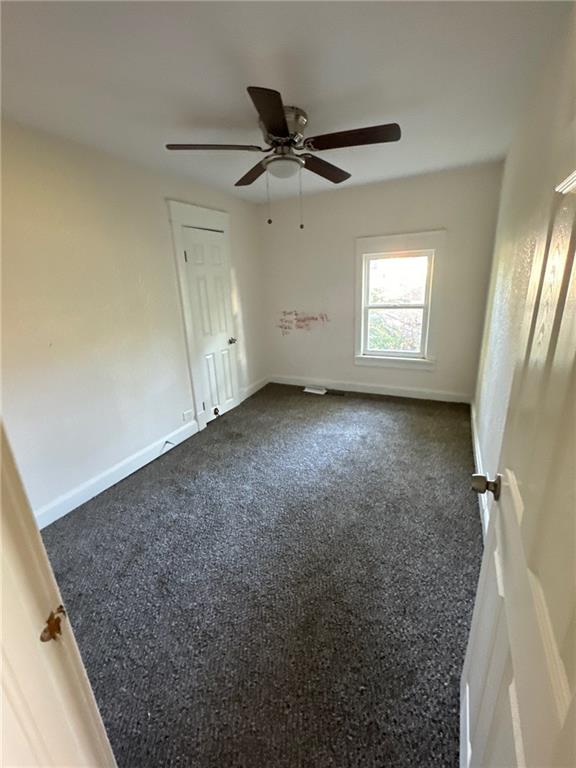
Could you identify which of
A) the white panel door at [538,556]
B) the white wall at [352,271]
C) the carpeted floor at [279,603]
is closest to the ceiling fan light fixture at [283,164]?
the white panel door at [538,556]

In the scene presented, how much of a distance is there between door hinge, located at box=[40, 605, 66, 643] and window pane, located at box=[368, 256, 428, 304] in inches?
151

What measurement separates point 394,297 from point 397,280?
19 centimetres

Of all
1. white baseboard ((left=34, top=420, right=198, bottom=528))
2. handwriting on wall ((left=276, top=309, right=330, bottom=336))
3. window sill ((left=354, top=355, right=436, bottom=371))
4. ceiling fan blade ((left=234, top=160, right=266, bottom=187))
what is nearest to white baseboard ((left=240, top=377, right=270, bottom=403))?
handwriting on wall ((left=276, top=309, right=330, bottom=336))

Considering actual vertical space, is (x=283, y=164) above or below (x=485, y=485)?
above

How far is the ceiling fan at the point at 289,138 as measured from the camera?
4.93ft

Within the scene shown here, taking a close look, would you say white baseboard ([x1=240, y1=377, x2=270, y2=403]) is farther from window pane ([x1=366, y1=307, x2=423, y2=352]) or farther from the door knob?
the door knob

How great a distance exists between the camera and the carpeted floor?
45.3 inches

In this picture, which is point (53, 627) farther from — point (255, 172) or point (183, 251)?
point (183, 251)

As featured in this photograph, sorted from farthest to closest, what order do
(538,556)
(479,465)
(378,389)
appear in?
(378,389), (479,465), (538,556)

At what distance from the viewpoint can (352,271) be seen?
3875mm

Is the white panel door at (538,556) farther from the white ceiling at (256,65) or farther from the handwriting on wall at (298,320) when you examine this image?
the handwriting on wall at (298,320)

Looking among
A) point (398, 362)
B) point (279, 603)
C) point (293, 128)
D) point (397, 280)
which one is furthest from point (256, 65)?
point (398, 362)

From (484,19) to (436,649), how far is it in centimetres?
249

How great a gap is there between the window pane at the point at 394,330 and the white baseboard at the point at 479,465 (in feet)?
3.18
